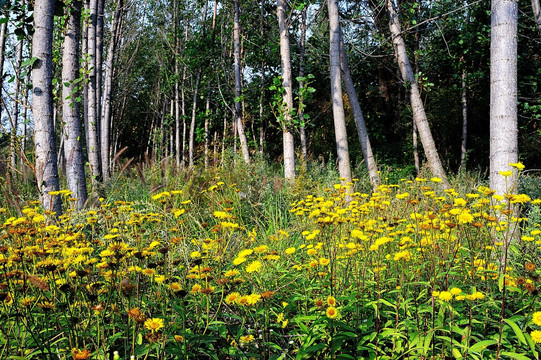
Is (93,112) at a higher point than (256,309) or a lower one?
higher

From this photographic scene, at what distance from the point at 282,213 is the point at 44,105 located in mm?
3179

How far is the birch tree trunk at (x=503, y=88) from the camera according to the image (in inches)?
139

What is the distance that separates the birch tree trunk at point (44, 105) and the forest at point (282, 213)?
0.02m

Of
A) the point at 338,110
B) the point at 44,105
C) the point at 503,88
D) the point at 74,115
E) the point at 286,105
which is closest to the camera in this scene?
the point at 44,105

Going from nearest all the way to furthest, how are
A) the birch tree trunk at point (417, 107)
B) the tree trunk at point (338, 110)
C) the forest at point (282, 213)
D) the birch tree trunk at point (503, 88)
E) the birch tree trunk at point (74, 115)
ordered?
1. the forest at point (282, 213)
2. the birch tree trunk at point (503, 88)
3. the birch tree trunk at point (74, 115)
4. the tree trunk at point (338, 110)
5. the birch tree trunk at point (417, 107)

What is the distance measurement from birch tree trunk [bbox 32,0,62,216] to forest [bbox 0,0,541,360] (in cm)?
2

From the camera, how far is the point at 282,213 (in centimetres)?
526

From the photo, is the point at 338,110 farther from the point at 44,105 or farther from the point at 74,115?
the point at 44,105

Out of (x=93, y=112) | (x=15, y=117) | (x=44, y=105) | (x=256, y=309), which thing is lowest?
(x=256, y=309)

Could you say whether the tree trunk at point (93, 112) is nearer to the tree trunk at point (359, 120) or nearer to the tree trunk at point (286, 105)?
the tree trunk at point (286, 105)

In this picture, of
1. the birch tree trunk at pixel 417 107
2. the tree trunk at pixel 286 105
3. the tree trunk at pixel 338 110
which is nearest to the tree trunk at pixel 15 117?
the tree trunk at pixel 286 105

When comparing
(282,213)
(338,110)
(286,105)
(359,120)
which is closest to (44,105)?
(282,213)

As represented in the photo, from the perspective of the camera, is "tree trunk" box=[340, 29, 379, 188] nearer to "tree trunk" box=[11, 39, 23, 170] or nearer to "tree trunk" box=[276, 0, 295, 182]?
"tree trunk" box=[276, 0, 295, 182]

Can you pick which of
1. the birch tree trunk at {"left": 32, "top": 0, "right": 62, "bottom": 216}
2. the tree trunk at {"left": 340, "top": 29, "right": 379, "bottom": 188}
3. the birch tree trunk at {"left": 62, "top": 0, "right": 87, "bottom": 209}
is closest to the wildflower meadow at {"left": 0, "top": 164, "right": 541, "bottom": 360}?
the birch tree trunk at {"left": 32, "top": 0, "right": 62, "bottom": 216}
